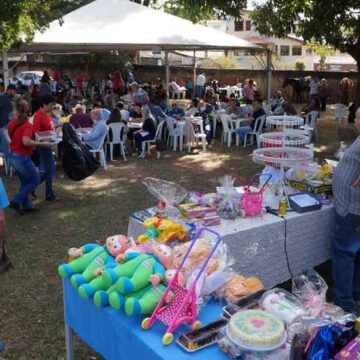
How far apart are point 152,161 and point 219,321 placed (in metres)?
7.39

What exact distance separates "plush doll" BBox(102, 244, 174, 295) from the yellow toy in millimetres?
382

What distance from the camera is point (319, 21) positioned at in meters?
9.84

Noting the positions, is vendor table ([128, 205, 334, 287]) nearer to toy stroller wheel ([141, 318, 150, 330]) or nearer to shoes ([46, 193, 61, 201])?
toy stroller wheel ([141, 318, 150, 330])

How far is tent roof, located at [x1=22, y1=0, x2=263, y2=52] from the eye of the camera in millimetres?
10625

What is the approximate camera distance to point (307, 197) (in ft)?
12.9

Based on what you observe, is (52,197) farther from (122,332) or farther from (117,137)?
(122,332)

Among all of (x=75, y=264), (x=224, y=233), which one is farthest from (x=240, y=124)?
(x=75, y=264)

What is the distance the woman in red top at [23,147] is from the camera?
18.7ft

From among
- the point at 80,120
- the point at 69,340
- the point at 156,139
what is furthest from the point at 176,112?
the point at 69,340

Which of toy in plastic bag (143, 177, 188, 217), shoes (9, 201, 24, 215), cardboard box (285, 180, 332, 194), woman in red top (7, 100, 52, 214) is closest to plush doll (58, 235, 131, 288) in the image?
toy in plastic bag (143, 177, 188, 217)

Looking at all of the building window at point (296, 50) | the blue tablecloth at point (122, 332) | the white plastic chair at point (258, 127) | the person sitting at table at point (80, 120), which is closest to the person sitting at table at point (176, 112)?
the white plastic chair at point (258, 127)

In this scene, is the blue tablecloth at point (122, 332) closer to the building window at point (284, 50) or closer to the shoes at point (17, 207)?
the shoes at point (17, 207)

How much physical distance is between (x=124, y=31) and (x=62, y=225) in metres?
6.57

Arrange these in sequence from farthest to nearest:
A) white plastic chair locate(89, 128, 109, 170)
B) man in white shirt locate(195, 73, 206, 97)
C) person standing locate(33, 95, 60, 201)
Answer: man in white shirt locate(195, 73, 206, 97)
white plastic chair locate(89, 128, 109, 170)
person standing locate(33, 95, 60, 201)
